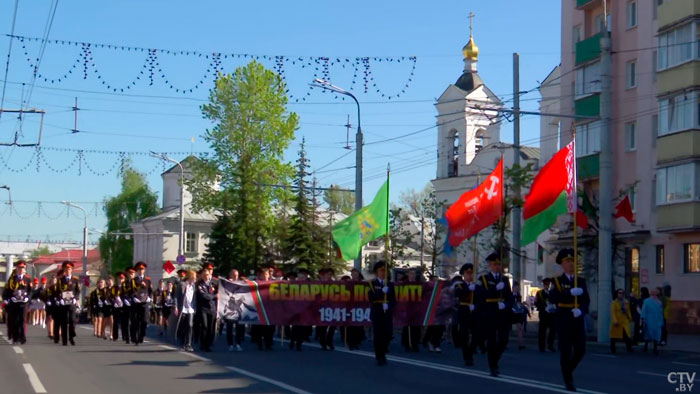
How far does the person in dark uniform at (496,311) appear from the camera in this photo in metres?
17.5

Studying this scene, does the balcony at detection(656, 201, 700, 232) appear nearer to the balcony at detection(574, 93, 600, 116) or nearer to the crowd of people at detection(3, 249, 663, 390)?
the balcony at detection(574, 93, 600, 116)

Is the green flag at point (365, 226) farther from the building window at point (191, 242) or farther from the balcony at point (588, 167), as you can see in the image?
the building window at point (191, 242)

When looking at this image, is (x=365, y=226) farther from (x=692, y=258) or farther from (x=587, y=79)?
(x=587, y=79)

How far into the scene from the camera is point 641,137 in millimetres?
46719

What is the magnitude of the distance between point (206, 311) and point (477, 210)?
20.9 feet

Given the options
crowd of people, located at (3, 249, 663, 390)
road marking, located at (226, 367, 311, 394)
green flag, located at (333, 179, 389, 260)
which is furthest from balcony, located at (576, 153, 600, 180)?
road marking, located at (226, 367, 311, 394)

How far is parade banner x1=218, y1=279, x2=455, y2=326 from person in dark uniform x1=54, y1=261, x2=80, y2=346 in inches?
139

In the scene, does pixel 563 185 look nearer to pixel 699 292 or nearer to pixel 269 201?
pixel 699 292

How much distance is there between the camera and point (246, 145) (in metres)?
66.0

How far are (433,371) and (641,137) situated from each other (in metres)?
30.6

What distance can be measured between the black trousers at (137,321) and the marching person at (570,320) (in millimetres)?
13530

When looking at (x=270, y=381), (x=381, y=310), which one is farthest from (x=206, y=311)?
(x=270, y=381)

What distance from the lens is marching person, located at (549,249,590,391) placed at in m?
15.0

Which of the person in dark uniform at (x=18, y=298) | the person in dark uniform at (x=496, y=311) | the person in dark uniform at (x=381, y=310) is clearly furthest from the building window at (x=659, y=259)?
the person in dark uniform at (x=496, y=311)
